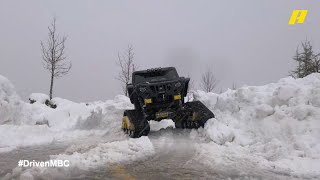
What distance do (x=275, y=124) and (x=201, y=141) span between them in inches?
80.5

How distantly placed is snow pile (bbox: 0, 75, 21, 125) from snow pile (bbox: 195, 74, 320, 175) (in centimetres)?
708

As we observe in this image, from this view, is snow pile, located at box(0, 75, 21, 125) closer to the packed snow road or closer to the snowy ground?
the snowy ground

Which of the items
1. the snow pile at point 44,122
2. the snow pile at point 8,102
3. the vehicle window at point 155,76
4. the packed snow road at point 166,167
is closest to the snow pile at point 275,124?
the packed snow road at point 166,167

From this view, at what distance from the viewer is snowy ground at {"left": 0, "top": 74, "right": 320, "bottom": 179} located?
626 centimetres

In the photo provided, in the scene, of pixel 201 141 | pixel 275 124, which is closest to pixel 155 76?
pixel 201 141

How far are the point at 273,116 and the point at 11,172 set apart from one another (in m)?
6.74

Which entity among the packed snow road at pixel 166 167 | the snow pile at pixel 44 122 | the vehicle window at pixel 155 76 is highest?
the vehicle window at pixel 155 76

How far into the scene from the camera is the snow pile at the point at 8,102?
11.9 metres

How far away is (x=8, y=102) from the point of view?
496 inches

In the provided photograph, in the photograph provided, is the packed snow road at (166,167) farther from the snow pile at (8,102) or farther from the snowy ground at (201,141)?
the snow pile at (8,102)

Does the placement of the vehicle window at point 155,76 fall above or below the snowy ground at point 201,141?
Answer: above

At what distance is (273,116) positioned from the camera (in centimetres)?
932

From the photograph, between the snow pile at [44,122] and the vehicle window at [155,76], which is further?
the vehicle window at [155,76]

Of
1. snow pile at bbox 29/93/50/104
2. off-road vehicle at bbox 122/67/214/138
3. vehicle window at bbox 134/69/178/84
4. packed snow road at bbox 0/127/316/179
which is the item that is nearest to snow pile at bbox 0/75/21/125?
packed snow road at bbox 0/127/316/179
